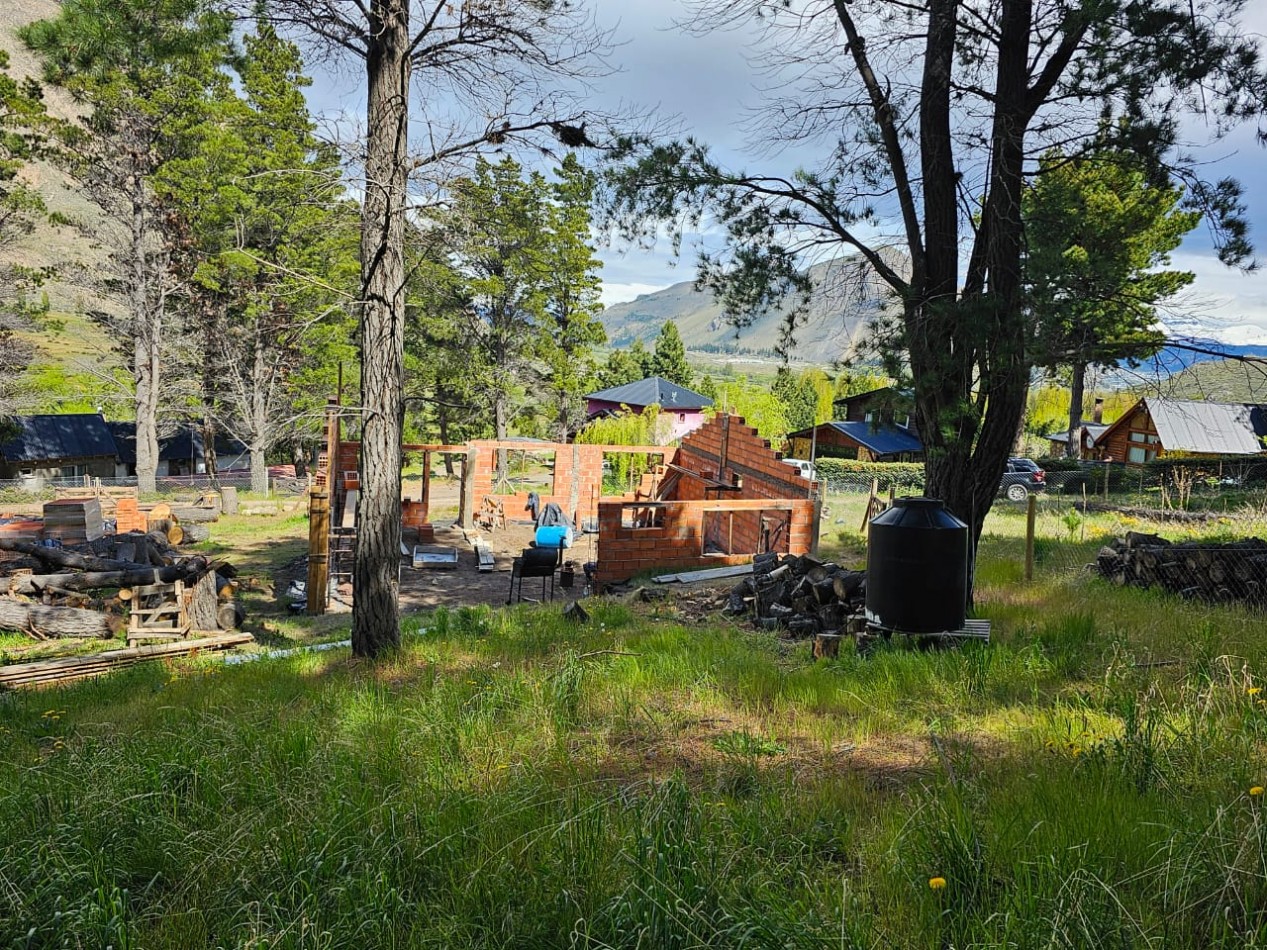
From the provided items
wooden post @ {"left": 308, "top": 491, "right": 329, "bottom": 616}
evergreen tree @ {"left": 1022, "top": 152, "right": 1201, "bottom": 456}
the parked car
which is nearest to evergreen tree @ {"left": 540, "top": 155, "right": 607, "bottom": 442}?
the parked car

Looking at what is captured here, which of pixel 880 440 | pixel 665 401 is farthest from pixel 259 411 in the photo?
pixel 880 440

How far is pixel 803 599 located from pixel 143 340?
2819 cm

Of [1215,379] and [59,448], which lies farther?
[59,448]

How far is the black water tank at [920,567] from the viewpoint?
4.96 metres

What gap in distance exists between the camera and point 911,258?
7.49 m

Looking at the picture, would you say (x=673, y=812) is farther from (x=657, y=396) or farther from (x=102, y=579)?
(x=657, y=396)

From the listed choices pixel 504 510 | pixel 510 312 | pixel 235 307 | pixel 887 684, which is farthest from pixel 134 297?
pixel 887 684

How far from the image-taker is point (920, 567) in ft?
16.4

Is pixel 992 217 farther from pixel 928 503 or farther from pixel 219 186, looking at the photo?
pixel 219 186

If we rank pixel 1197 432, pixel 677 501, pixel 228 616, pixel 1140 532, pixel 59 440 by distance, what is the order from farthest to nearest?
pixel 59 440
pixel 1197 432
pixel 677 501
pixel 1140 532
pixel 228 616

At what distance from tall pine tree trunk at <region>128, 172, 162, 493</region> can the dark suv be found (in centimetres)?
3173

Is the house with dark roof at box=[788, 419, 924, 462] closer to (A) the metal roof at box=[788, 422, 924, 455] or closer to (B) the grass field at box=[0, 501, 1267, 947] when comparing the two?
(A) the metal roof at box=[788, 422, 924, 455]

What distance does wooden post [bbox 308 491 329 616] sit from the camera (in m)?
12.1

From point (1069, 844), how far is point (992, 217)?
235 inches
